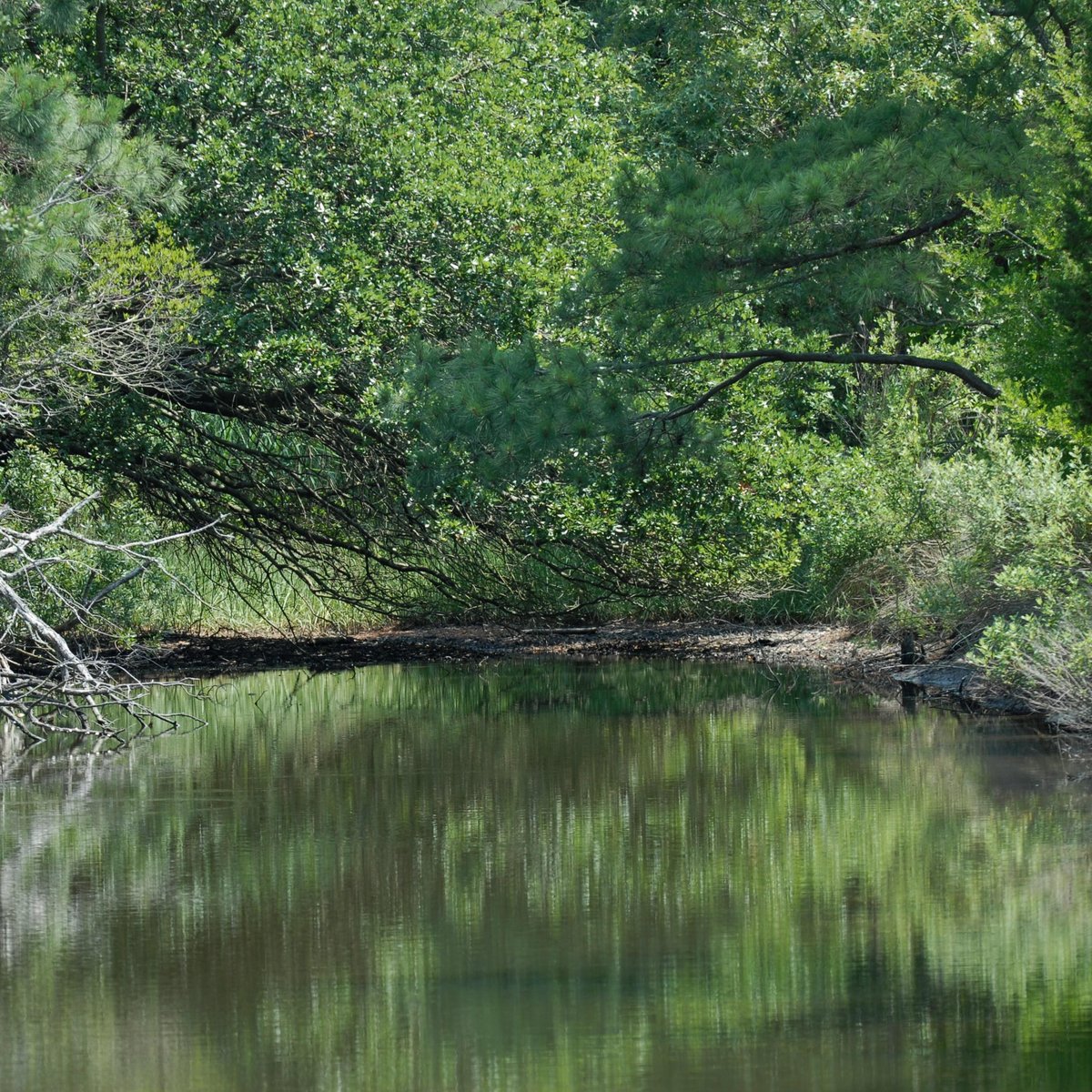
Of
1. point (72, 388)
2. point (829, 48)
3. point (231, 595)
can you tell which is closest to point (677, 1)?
point (829, 48)

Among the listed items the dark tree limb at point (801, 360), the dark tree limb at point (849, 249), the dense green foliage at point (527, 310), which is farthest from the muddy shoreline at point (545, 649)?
the dark tree limb at point (849, 249)

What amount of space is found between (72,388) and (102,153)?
1859mm

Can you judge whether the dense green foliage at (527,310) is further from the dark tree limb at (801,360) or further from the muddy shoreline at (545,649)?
the muddy shoreline at (545,649)

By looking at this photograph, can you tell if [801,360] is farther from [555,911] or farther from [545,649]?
[555,911]

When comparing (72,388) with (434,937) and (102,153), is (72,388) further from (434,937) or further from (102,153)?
(434,937)

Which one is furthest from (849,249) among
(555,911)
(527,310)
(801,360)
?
(555,911)

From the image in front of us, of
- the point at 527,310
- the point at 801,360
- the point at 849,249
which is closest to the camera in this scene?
the point at 849,249

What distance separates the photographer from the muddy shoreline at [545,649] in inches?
590

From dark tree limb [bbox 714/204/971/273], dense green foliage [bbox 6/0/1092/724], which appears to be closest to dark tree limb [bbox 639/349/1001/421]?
dense green foliage [bbox 6/0/1092/724]

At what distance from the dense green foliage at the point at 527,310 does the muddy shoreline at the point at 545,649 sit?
1.21 feet

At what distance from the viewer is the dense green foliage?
12.2 metres

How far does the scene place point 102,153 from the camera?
12906 mm

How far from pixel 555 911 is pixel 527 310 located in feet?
27.6

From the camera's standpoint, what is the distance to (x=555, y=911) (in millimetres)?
6984
